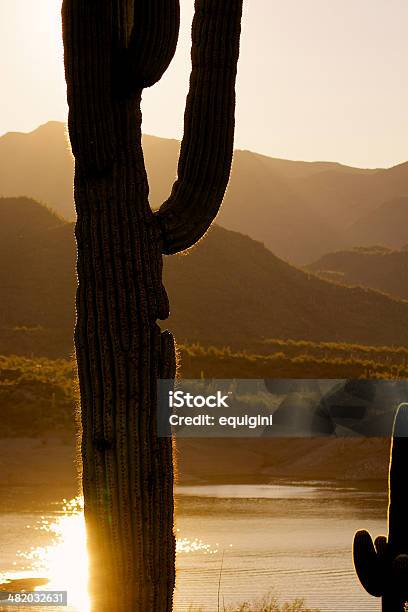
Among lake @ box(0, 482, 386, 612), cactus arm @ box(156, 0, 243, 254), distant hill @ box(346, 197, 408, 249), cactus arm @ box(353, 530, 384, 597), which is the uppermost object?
distant hill @ box(346, 197, 408, 249)

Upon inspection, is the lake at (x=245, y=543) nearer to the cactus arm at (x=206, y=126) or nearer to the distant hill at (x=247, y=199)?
the cactus arm at (x=206, y=126)

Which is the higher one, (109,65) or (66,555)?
(109,65)

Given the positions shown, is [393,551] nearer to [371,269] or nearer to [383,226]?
[371,269]

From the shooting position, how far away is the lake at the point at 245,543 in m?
12.4

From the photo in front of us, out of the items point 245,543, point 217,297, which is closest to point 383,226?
point 217,297

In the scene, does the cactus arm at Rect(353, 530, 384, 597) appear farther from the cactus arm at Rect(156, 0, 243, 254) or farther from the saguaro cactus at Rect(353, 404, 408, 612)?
the cactus arm at Rect(156, 0, 243, 254)

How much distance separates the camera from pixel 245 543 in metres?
16.3

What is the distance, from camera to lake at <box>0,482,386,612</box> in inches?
489

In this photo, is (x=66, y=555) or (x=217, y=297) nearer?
(x=66, y=555)

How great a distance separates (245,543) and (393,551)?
9744 mm

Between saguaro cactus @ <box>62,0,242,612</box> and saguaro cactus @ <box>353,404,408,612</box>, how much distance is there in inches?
43.7

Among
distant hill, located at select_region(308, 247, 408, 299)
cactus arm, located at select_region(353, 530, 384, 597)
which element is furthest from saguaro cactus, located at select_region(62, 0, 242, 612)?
distant hill, located at select_region(308, 247, 408, 299)

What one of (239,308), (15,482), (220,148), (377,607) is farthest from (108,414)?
(239,308)

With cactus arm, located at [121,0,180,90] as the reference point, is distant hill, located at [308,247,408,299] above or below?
above
